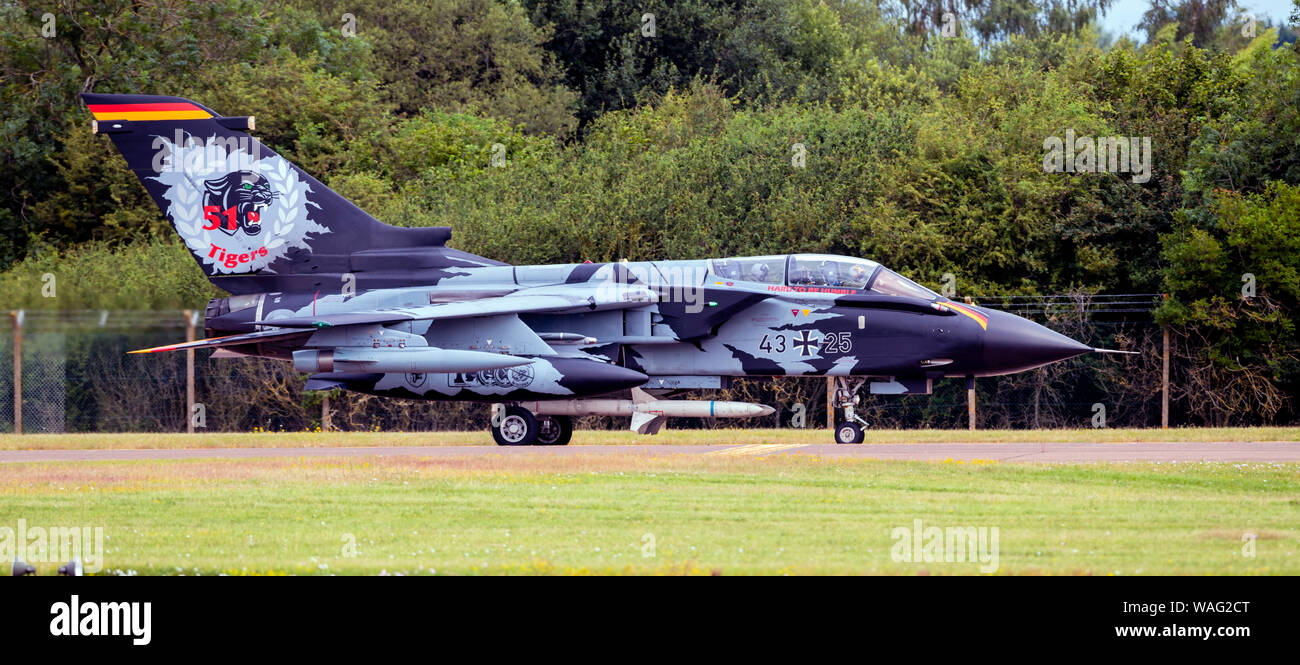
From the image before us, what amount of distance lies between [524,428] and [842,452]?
5.17 metres

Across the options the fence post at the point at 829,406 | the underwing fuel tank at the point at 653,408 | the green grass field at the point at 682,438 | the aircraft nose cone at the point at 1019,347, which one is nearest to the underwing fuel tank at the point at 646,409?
the underwing fuel tank at the point at 653,408

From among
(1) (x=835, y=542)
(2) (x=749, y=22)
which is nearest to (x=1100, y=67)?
(2) (x=749, y=22)

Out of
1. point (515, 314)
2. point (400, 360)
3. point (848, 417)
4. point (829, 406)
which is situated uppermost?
point (515, 314)

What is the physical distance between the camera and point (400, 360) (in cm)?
2044

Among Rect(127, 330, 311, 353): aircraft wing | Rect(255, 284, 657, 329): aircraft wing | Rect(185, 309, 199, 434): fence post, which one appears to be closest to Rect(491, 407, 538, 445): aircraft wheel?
Rect(255, 284, 657, 329): aircraft wing

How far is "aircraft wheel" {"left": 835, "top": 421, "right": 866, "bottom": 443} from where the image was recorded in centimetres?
2058

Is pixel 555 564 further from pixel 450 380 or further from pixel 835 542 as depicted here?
pixel 450 380

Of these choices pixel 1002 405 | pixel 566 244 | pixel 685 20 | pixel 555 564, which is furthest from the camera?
pixel 685 20

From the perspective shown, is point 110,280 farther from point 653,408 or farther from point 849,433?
point 849,433

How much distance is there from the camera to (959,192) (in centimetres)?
3127

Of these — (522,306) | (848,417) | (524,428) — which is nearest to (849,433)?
(848,417)

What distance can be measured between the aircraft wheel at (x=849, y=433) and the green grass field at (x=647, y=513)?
2867mm

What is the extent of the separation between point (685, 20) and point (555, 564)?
45015 mm
